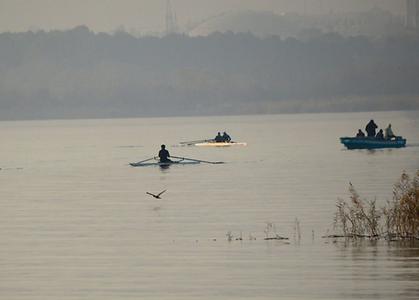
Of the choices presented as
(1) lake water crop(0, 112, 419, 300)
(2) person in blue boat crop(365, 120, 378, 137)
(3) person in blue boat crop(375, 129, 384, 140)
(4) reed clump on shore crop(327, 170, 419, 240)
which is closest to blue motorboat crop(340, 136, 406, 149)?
(3) person in blue boat crop(375, 129, 384, 140)

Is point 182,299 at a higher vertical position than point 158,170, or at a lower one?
lower

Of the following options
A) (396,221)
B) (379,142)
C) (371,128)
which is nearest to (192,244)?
(396,221)

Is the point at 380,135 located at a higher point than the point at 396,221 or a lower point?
higher

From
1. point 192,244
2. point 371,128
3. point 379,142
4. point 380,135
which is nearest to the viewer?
point 192,244

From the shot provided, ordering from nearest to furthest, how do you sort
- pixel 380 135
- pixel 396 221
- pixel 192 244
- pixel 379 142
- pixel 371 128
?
pixel 396 221 < pixel 192 244 < pixel 371 128 < pixel 380 135 < pixel 379 142

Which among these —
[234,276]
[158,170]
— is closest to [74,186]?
[158,170]

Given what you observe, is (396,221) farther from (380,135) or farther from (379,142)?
(379,142)

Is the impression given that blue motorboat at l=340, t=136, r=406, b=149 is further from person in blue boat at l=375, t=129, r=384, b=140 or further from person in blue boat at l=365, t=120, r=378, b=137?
person in blue boat at l=365, t=120, r=378, b=137

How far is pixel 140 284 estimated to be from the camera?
29.2 metres

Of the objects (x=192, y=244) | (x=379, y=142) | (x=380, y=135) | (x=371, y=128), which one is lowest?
(x=192, y=244)

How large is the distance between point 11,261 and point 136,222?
444 inches

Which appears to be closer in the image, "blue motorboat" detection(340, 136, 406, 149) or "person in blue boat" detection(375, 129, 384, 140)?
"person in blue boat" detection(375, 129, 384, 140)

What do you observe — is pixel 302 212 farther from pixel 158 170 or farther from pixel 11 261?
pixel 158 170

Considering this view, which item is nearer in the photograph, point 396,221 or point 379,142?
point 396,221
